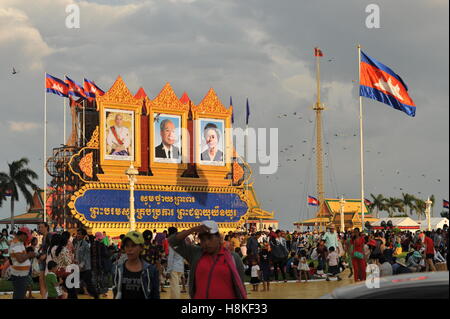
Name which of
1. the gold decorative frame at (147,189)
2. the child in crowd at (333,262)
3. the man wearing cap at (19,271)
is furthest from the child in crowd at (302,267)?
the gold decorative frame at (147,189)

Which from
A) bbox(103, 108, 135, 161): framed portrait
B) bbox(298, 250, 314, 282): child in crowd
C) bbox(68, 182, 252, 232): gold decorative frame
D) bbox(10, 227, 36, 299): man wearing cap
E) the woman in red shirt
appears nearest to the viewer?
bbox(10, 227, 36, 299): man wearing cap

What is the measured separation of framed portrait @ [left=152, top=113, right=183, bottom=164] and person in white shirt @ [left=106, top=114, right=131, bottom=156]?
2261mm

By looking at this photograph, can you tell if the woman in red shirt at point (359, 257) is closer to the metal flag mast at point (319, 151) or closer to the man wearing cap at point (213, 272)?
the man wearing cap at point (213, 272)

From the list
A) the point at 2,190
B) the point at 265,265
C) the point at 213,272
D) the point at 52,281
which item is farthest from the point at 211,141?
the point at 213,272

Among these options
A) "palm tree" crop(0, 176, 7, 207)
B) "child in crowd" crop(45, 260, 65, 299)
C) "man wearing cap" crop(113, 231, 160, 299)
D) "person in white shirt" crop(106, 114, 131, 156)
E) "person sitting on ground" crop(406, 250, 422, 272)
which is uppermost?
"person in white shirt" crop(106, 114, 131, 156)

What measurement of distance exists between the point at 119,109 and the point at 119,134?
165 cm

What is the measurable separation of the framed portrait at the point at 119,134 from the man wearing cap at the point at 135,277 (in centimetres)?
4357

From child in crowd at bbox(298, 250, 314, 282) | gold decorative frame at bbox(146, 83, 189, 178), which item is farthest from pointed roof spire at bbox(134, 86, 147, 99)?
child in crowd at bbox(298, 250, 314, 282)

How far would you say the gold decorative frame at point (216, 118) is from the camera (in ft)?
182

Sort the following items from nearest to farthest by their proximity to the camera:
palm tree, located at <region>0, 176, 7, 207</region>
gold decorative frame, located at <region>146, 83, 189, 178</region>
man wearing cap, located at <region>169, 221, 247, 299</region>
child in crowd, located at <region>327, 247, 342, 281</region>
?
1. man wearing cap, located at <region>169, 221, 247, 299</region>
2. child in crowd, located at <region>327, 247, 342, 281</region>
3. gold decorative frame, located at <region>146, 83, 189, 178</region>
4. palm tree, located at <region>0, 176, 7, 207</region>

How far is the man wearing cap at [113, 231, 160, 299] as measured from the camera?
727cm

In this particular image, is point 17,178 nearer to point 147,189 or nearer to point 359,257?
point 147,189

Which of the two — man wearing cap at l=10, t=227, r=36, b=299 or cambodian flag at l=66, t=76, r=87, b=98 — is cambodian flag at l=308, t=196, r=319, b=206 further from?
man wearing cap at l=10, t=227, r=36, b=299
